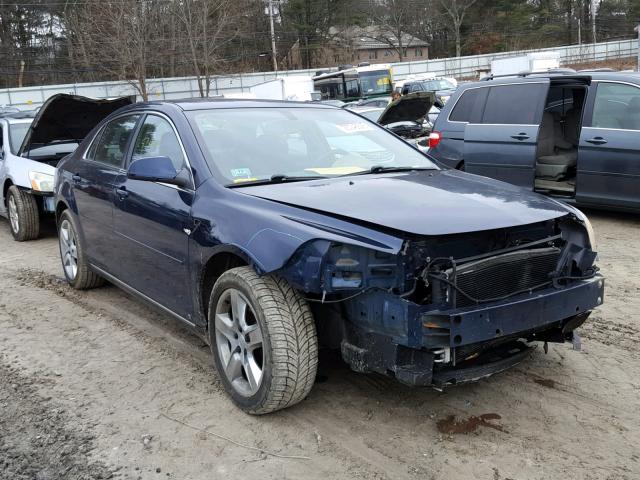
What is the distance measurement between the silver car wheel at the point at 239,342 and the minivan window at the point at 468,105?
6228 mm

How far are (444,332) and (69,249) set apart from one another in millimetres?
4197

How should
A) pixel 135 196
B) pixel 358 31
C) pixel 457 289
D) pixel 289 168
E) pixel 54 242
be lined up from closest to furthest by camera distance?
1. pixel 457 289
2. pixel 289 168
3. pixel 135 196
4. pixel 54 242
5. pixel 358 31

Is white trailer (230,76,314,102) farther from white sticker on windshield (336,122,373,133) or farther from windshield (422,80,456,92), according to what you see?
white sticker on windshield (336,122,373,133)

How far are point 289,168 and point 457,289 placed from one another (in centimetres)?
150

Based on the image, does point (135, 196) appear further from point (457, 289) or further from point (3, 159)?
point (3, 159)

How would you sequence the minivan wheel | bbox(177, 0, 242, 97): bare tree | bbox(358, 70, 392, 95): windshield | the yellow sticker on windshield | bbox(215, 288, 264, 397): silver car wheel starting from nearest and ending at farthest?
the minivan wheel, bbox(215, 288, 264, 397): silver car wheel, the yellow sticker on windshield, bbox(358, 70, 392, 95): windshield, bbox(177, 0, 242, 97): bare tree

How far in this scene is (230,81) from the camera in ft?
151

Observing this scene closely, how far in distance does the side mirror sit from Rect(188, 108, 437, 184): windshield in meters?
0.21

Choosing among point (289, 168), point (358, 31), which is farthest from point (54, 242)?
point (358, 31)

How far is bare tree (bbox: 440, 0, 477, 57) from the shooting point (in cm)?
6419

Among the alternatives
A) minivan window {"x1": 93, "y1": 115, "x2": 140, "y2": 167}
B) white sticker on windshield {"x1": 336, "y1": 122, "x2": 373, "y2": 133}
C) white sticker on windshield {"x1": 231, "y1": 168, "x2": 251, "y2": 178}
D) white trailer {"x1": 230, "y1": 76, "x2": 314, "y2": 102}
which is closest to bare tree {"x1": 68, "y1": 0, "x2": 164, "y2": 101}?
white trailer {"x1": 230, "y1": 76, "x2": 314, "y2": 102}

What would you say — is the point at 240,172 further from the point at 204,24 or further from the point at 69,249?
the point at 204,24

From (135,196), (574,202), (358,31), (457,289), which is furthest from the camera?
(358,31)

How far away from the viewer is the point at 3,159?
903 centimetres
